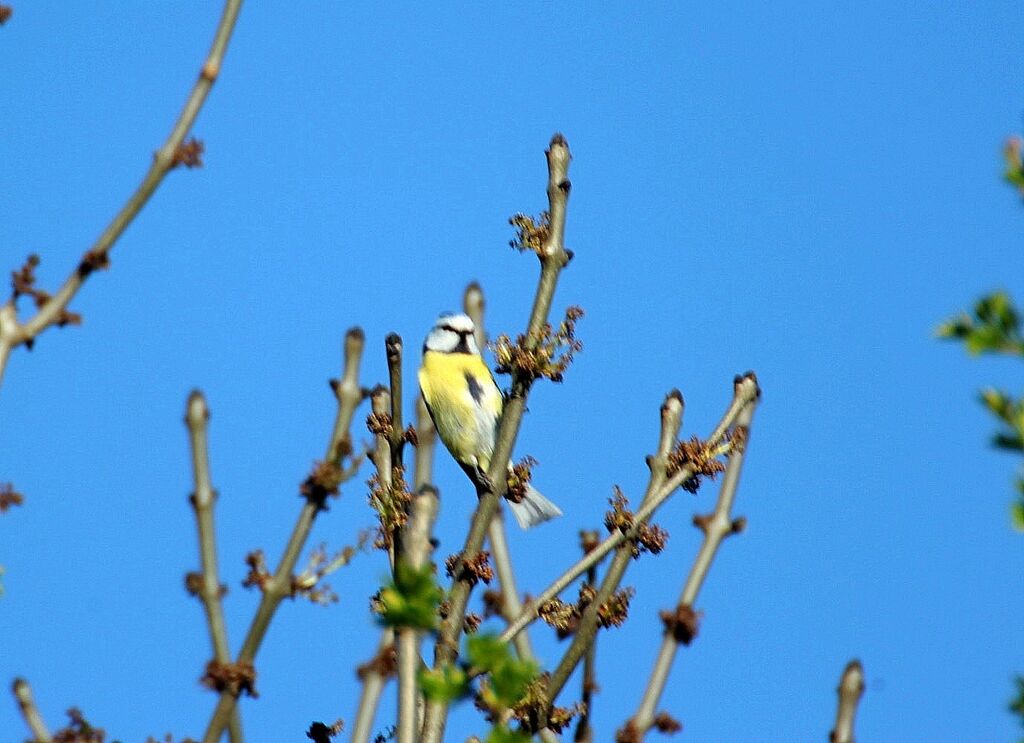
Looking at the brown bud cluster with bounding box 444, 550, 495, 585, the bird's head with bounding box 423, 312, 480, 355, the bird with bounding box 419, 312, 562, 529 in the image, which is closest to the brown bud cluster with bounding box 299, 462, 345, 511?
the brown bud cluster with bounding box 444, 550, 495, 585

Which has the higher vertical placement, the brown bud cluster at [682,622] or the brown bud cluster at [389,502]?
the brown bud cluster at [682,622]

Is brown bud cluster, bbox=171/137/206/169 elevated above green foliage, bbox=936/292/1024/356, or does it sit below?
above

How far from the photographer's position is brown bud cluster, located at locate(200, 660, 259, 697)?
3.92 metres

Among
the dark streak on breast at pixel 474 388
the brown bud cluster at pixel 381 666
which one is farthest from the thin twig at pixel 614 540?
the dark streak on breast at pixel 474 388

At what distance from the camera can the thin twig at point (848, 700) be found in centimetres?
316

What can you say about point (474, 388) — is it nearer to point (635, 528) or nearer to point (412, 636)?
point (635, 528)

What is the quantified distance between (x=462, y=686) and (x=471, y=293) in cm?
436

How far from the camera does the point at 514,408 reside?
3721 millimetres

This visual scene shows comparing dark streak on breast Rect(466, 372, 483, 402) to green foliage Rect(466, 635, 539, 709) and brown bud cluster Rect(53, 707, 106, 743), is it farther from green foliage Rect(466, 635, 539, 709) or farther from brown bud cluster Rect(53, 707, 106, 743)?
green foliage Rect(466, 635, 539, 709)

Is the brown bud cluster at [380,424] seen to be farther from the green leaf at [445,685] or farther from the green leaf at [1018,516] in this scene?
the green leaf at [1018,516]

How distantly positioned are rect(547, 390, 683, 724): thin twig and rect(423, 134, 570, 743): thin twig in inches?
11.2

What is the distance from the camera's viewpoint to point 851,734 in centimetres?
317

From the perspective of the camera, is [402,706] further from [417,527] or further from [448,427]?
[448,427]

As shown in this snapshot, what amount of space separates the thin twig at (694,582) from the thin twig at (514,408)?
667mm
